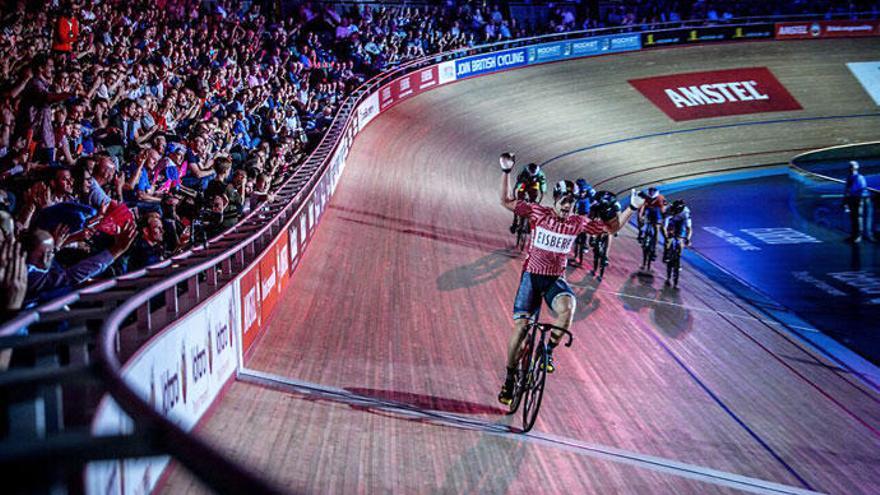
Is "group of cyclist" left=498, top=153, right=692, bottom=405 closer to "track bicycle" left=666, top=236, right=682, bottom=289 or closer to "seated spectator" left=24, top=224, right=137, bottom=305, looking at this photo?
"seated spectator" left=24, top=224, right=137, bottom=305

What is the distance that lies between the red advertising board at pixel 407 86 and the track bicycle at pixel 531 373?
14.5m

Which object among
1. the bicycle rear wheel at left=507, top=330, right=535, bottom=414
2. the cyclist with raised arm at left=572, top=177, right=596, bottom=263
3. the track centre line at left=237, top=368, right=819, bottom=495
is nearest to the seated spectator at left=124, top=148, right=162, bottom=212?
the track centre line at left=237, top=368, right=819, bottom=495

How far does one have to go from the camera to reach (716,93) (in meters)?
25.0

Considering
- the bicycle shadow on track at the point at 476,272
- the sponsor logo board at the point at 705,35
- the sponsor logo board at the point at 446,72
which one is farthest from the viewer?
the sponsor logo board at the point at 705,35

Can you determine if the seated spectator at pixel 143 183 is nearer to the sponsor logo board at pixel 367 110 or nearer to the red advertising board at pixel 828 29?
the sponsor logo board at pixel 367 110

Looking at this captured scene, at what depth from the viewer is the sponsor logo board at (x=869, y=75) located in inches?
1024

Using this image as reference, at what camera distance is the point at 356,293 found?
331 inches

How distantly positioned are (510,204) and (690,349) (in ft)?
11.2

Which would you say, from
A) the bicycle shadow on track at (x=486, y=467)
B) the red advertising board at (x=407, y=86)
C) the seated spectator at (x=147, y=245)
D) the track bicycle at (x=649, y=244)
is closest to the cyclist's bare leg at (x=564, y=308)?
the bicycle shadow on track at (x=486, y=467)

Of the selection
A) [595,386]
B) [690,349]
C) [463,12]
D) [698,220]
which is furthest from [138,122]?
[463,12]

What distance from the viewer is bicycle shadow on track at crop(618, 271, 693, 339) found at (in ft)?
29.8

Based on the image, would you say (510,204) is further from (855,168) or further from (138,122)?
(855,168)

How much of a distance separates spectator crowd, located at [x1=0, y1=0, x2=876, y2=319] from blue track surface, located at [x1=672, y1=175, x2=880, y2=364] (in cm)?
744

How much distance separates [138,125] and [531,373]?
5.30 meters
